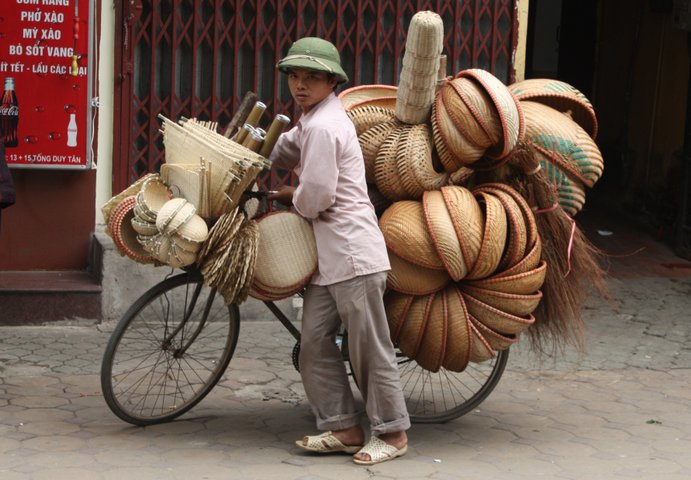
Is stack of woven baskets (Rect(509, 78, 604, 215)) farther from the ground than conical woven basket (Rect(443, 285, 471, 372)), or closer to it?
farther from the ground

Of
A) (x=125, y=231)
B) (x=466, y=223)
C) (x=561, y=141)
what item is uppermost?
(x=561, y=141)

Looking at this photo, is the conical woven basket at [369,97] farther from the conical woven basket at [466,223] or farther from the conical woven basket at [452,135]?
the conical woven basket at [466,223]

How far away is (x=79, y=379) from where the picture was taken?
608 cm

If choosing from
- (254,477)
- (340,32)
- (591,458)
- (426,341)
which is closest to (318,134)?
(426,341)

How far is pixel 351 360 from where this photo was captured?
4.98m

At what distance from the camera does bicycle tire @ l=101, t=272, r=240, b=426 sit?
5.10 meters

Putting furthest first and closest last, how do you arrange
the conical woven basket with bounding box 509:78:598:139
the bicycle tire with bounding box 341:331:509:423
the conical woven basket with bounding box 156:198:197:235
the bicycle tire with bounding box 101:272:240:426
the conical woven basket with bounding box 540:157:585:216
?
1. the bicycle tire with bounding box 341:331:509:423
2. the conical woven basket with bounding box 509:78:598:139
3. the conical woven basket with bounding box 540:157:585:216
4. the bicycle tire with bounding box 101:272:240:426
5. the conical woven basket with bounding box 156:198:197:235

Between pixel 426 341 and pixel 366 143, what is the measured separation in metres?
0.95

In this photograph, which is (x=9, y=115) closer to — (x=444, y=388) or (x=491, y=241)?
(x=444, y=388)

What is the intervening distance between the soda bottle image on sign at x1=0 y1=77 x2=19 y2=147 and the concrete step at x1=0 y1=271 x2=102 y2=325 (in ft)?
2.94

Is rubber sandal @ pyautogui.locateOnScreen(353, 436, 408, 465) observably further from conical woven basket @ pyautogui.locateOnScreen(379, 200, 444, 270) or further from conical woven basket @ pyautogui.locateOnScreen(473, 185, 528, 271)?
conical woven basket @ pyautogui.locateOnScreen(473, 185, 528, 271)

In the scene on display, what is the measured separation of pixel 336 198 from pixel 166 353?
1260 millimetres

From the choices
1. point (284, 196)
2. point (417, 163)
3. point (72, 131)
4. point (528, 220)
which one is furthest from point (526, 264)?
point (72, 131)

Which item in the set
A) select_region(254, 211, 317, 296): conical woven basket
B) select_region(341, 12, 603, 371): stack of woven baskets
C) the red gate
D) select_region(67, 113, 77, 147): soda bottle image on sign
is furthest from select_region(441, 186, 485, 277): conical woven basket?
select_region(67, 113, 77, 147): soda bottle image on sign
